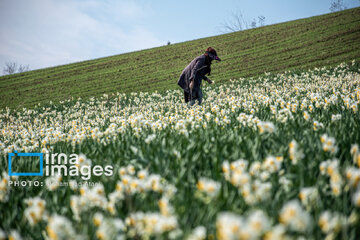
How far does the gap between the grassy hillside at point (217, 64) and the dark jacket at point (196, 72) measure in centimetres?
1070

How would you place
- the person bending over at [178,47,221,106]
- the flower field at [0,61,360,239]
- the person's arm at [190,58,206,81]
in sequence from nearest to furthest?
1. the flower field at [0,61,360,239]
2. the person bending over at [178,47,221,106]
3. the person's arm at [190,58,206,81]

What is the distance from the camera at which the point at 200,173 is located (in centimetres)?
265

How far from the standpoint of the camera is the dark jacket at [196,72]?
27.8 feet

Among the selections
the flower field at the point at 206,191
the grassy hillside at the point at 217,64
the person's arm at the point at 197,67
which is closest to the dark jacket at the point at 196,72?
the person's arm at the point at 197,67

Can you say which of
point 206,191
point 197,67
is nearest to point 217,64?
point 197,67

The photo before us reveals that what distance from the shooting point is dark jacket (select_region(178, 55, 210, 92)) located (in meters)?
8.46

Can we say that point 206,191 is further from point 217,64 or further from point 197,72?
point 217,64

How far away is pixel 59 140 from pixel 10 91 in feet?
91.9

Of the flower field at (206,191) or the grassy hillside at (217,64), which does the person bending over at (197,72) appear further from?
the grassy hillside at (217,64)

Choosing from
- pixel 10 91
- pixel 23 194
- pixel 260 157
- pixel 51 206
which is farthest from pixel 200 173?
pixel 10 91

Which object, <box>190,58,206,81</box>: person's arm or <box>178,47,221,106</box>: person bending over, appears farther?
<box>190,58,206,81</box>: person's arm

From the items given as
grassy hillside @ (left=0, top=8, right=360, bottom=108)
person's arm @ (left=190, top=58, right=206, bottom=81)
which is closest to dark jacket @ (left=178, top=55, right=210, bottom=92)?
person's arm @ (left=190, top=58, right=206, bottom=81)

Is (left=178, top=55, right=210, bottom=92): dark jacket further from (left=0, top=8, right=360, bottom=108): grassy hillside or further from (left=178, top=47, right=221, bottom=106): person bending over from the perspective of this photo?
(left=0, top=8, right=360, bottom=108): grassy hillside

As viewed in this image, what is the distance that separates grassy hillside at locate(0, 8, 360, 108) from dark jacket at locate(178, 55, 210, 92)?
10.7 metres
